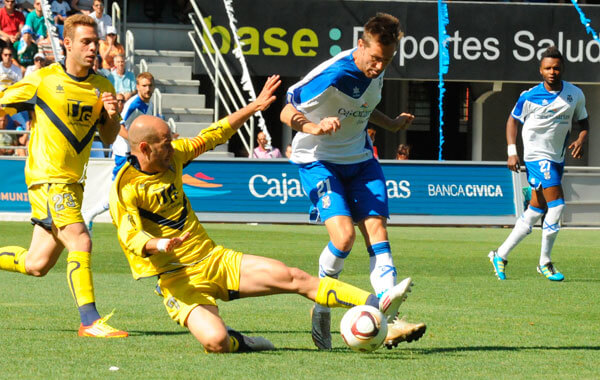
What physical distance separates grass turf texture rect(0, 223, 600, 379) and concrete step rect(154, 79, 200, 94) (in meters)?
12.2

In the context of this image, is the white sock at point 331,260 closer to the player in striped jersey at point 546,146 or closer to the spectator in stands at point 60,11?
the player in striped jersey at point 546,146

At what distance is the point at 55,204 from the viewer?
7492 millimetres

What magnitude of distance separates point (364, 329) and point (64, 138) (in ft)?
9.65

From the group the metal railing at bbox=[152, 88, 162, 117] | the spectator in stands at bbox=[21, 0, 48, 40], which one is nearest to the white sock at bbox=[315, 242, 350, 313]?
the metal railing at bbox=[152, 88, 162, 117]

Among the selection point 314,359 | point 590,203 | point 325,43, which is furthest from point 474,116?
point 314,359

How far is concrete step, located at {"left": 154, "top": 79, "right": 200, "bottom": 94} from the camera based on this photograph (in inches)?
1024

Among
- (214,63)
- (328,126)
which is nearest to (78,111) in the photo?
(328,126)

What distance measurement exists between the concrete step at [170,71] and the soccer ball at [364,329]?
2077 cm

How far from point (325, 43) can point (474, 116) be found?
226 inches

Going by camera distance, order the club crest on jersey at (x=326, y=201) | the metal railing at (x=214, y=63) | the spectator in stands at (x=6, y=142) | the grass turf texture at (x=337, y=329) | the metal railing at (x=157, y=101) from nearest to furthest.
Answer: the grass turf texture at (x=337, y=329)
the club crest on jersey at (x=326, y=201)
the spectator in stands at (x=6, y=142)
the metal railing at (x=157, y=101)
the metal railing at (x=214, y=63)

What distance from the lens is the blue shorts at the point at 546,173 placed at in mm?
11875

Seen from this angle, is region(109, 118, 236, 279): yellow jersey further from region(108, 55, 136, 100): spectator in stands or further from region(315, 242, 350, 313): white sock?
region(108, 55, 136, 100): spectator in stands

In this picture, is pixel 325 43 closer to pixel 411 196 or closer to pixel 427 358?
pixel 411 196

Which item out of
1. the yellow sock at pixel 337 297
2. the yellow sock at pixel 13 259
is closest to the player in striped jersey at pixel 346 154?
the yellow sock at pixel 337 297
